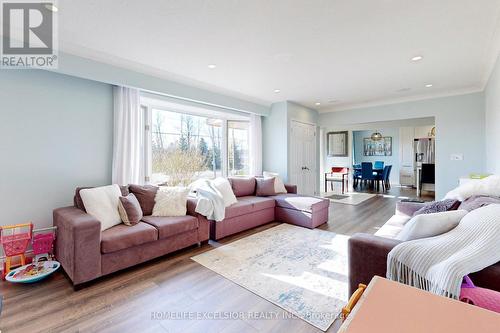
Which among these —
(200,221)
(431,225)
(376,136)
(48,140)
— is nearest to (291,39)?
(431,225)

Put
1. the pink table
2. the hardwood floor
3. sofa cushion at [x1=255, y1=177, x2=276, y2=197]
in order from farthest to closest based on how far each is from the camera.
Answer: sofa cushion at [x1=255, y1=177, x2=276, y2=197]
the hardwood floor
the pink table

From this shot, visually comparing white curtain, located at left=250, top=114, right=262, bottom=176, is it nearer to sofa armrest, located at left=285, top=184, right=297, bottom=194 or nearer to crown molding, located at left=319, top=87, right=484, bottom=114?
sofa armrest, located at left=285, top=184, right=297, bottom=194

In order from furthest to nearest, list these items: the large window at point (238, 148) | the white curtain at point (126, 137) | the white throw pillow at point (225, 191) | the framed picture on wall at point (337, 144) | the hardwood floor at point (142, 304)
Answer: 1. the framed picture on wall at point (337, 144)
2. the large window at point (238, 148)
3. the white throw pillow at point (225, 191)
4. the white curtain at point (126, 137)
5. the hardwood floor at point (142, 304)

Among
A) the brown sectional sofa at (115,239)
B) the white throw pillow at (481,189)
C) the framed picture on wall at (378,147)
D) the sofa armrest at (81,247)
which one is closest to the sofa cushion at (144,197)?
the brown sectional sofa at (115,239)

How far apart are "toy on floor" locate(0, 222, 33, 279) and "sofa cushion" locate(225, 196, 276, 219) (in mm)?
2294

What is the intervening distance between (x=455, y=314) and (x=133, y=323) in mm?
1952

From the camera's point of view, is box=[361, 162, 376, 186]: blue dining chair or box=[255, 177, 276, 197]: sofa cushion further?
box=[361, 162, 376, 186]: blue dining chair

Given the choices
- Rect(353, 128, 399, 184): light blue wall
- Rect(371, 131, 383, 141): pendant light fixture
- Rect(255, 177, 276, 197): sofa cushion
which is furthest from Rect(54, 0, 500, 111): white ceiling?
Rect(353, 128, 399, 184): light blue wall

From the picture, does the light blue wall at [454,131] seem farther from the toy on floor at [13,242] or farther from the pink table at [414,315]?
the toy on floor at [13,242]

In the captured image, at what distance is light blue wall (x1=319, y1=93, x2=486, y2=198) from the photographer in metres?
4.36

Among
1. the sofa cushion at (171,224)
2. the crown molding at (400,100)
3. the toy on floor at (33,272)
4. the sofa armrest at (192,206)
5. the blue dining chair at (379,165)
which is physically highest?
the crown molding at (400,100)

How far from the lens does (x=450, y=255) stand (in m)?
1.25

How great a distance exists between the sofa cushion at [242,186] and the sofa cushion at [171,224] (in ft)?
4.90

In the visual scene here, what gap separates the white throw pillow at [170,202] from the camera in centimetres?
308
